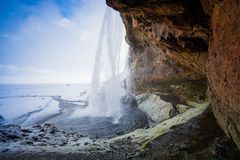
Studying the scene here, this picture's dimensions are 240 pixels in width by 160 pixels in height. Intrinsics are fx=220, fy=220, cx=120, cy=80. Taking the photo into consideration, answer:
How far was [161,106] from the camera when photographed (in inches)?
819

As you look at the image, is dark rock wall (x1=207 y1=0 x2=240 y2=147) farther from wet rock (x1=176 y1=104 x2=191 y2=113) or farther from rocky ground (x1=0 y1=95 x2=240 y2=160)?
wet rock (x1=176 y1=104 x2=191 y2=113)

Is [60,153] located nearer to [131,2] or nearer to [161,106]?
[131,2]

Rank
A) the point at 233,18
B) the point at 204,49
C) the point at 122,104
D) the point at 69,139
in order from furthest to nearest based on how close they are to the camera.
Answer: the point at 122,104 → the point at 69,139 → the point at 204,49 → the point at 233,18

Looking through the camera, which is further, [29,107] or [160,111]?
[29,107]

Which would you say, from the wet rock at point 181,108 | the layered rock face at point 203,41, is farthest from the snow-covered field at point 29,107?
the layered rock face at point 203,41

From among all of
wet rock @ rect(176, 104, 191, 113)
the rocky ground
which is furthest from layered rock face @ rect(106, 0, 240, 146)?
wet rock @ rect(176, 104, 191, 113)

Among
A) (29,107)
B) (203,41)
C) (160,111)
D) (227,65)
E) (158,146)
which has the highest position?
(203,41)

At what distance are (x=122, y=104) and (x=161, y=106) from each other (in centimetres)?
1148

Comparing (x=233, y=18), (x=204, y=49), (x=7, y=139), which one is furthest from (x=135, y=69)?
(x=233, y=18)

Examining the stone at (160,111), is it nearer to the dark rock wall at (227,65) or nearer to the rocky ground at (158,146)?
the rocky ground at (158,146)

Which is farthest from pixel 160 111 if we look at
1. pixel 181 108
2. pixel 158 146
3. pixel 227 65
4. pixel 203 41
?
pixel 227 65

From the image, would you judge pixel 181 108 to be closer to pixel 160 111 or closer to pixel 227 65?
pixel 160 111

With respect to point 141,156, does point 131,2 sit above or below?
above

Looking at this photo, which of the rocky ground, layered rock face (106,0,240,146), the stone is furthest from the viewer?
the stone
